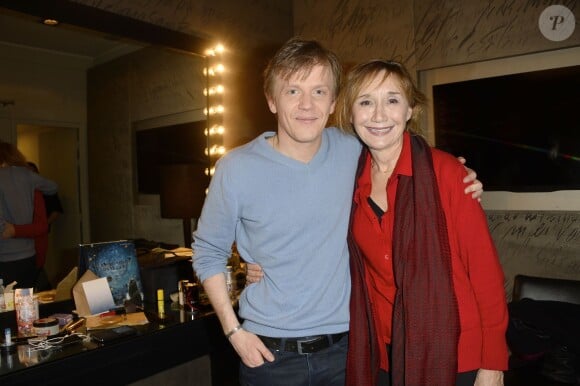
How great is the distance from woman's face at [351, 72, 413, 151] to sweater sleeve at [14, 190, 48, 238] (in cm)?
139

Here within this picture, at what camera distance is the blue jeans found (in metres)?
1.36

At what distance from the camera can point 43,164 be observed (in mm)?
A: 1917

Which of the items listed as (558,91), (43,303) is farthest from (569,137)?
(43,303)

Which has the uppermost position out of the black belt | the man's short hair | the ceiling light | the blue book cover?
the ceiling light

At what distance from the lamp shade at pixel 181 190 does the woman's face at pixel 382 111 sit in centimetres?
134

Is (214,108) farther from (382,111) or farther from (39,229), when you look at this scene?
(382,111)

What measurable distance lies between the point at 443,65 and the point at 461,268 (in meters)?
1.81

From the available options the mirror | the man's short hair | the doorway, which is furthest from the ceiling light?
the man's short hair

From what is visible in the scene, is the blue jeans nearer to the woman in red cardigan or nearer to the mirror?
the woman in red cardigan

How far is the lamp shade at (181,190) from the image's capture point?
7.82ft
